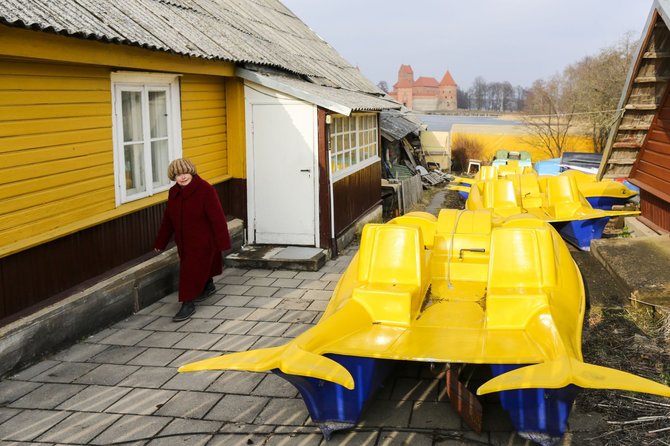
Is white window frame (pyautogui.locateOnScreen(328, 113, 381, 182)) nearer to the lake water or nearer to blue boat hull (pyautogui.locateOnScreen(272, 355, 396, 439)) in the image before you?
blue boat hull (pyautogui.locateOnScreen(272, 355, 396, 439))

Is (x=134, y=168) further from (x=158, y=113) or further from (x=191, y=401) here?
(x=191, y=401)

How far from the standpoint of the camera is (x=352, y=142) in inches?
461

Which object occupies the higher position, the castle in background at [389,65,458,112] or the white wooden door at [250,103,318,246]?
the castle in background at [389,65,458,112]

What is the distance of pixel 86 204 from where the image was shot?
648 centimetres

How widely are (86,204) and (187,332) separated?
66.7 inches

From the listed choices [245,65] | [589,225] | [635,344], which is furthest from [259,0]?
[635,344]

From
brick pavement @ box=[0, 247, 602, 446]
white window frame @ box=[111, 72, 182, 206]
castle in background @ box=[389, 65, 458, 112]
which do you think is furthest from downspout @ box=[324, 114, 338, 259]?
castle in background @ box=[389, 65, 458, 112]

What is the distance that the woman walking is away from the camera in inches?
273

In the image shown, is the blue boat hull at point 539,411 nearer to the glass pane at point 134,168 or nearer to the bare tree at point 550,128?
the glass pane at point 134,168

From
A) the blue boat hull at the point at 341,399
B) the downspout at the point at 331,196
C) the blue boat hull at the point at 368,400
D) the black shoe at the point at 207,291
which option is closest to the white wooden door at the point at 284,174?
the downspout at the point at 331,196

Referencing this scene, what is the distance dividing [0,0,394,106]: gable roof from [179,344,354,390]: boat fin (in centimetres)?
309

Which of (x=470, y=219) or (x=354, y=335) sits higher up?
(x=470, y=219)

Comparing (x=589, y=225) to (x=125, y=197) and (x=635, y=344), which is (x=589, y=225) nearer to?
(x=635, y=344)

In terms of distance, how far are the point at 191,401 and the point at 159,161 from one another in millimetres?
4037
